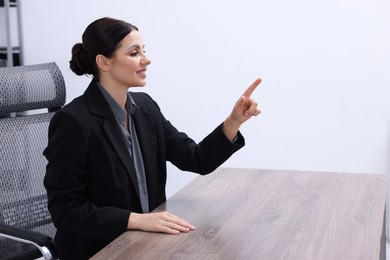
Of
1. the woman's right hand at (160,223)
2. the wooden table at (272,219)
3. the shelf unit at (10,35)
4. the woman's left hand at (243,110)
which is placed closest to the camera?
the wooden table at (272,219)

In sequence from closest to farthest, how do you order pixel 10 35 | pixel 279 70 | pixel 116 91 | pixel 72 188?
pixel 72 188
pixel 116 91
pixel 279 70
pixel 10 35

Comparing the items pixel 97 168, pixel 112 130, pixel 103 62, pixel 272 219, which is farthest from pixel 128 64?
pixel 272 219

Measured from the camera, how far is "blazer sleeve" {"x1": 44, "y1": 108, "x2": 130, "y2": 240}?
177 centimetres

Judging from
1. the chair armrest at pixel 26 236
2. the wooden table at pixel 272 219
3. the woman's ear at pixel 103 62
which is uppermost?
the woman's ear at pixel 103 62

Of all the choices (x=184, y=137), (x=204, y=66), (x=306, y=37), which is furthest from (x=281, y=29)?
(x=184, y=137)

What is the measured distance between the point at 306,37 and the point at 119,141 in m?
1.69

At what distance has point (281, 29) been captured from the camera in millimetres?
3400

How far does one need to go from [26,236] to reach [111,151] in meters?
0.35

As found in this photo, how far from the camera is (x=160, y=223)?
1725 millimetres

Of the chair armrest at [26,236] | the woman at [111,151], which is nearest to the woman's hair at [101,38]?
the woman at [111,151]

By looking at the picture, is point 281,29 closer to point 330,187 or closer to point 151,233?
point 330,187

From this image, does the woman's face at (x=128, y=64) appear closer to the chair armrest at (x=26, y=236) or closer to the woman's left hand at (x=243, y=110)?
the woman's left hand at (x=243, y=110)

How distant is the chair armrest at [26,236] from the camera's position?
74.2 inches

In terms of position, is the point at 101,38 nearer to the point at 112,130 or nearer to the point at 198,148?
the point at 112,130
